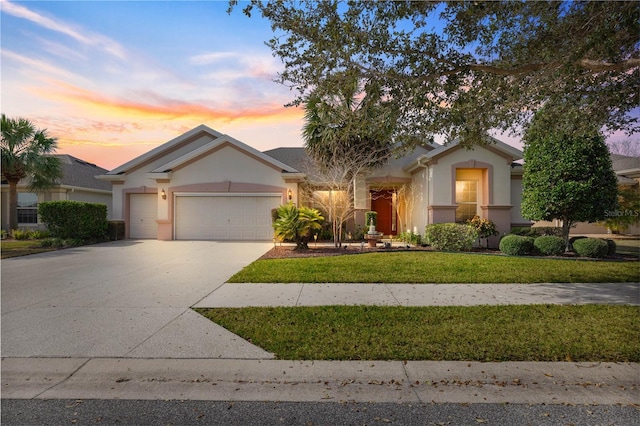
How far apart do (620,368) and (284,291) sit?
5109 millimetres

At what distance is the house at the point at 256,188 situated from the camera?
14703mm

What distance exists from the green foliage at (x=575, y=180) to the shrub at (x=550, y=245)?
2.67ft

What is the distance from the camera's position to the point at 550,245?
11.8m

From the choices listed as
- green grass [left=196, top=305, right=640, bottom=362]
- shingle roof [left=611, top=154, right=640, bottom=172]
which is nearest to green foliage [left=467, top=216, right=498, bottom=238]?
green grass [left=196, top=305, right=640, bottom=362]

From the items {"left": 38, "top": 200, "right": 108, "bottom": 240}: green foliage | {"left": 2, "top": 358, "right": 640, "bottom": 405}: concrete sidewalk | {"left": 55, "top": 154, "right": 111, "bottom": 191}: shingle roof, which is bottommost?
{"left": 2, "top": 358, "right": 640, "bottom": 405}: concrete sidewalk

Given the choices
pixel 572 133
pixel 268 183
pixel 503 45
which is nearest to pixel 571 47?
pixel 503 45

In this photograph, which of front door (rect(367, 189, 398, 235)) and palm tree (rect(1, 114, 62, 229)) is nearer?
palm tree (rect(1, 114, 62, 229))

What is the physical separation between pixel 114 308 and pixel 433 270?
720 centimetres

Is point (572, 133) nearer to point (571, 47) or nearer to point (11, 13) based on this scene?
point (571, 47)

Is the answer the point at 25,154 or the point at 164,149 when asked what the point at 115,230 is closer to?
the point at 164,149

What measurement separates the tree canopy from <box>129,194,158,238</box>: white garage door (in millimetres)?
14161

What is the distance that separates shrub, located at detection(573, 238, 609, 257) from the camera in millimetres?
11211

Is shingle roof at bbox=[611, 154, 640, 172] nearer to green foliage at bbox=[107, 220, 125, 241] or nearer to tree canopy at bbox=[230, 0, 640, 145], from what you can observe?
tree canopy at bbox=[230, 0, 640, 145]

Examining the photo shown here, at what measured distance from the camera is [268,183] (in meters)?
16.9
